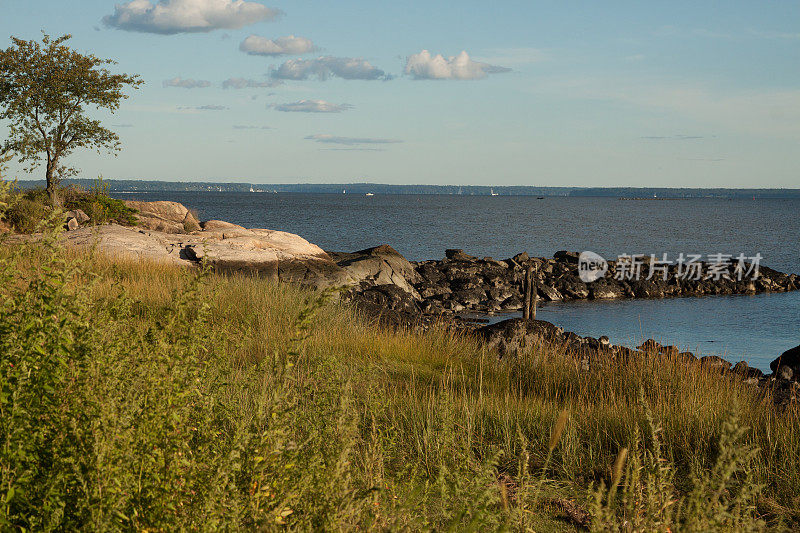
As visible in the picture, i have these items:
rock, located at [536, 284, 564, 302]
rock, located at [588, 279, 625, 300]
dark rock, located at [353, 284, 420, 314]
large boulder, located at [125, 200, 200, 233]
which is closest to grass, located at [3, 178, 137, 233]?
large boulder, located at [125, 200, 200, 233]

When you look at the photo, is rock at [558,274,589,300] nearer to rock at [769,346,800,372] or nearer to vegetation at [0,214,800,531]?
rock at [769,346,800,372]

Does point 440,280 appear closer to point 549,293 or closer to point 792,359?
point 549,293

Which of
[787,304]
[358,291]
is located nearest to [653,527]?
[358,291]

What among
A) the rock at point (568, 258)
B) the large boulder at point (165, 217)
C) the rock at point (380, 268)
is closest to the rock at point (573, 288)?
the rock at point (568, 258)

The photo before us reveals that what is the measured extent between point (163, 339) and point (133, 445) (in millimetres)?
736

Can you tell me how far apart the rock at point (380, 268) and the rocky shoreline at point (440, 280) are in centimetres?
6

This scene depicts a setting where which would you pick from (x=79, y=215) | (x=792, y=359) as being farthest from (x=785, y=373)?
(x=79, y=215)

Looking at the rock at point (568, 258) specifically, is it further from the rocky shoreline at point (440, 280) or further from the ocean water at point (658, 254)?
the ocean water at point (658, 254)

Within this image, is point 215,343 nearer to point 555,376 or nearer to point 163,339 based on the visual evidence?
point 163,339

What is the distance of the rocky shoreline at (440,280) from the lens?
43.5 feet

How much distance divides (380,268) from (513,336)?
47.0 feet

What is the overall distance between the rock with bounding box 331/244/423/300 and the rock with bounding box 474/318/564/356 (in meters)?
10.3

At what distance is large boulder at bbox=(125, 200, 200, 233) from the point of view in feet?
94.6

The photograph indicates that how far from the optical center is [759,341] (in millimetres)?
23297
